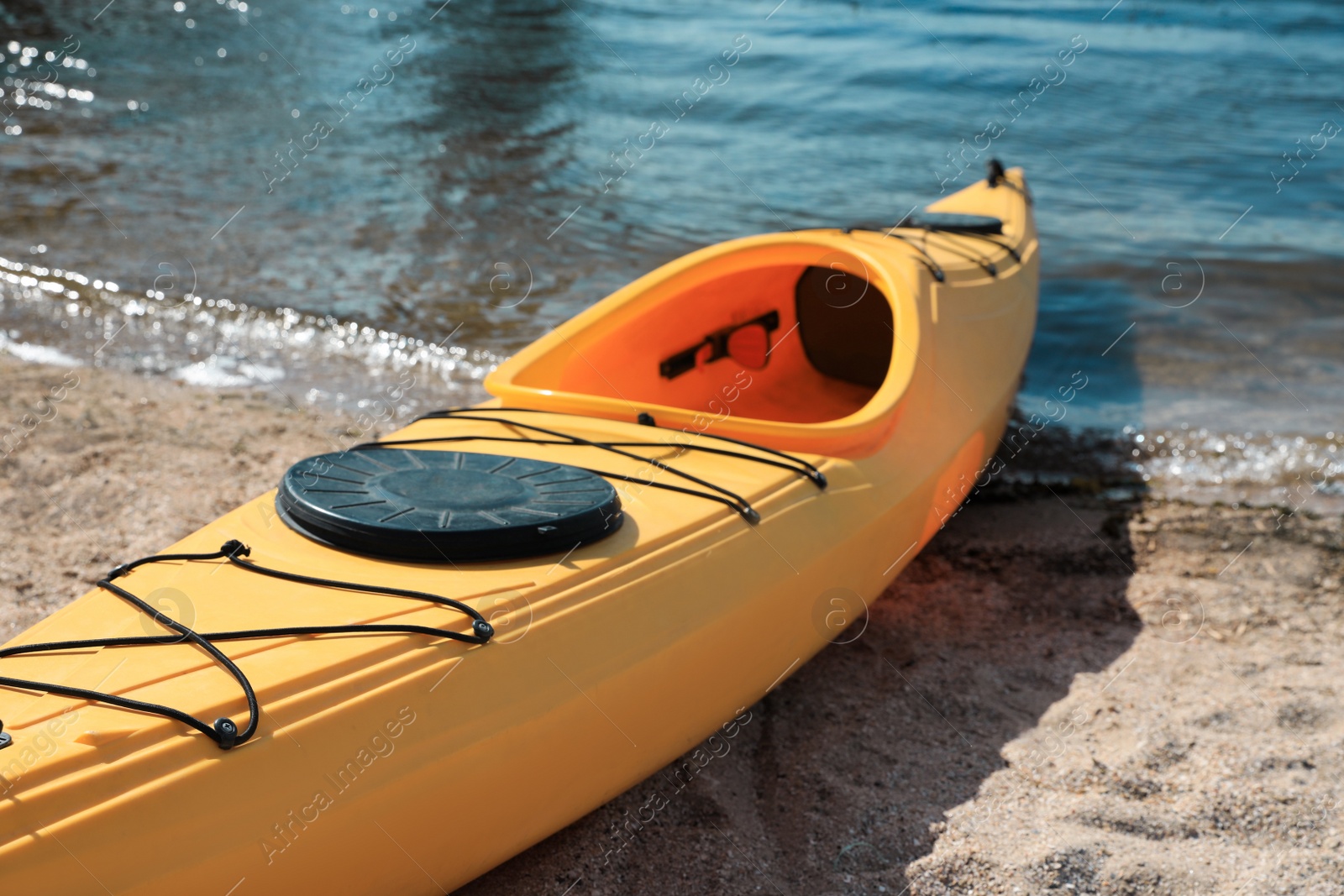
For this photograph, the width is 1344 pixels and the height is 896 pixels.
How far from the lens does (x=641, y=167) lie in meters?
8.38

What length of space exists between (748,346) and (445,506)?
2.04 metres

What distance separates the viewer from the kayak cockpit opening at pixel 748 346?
3.51 metres

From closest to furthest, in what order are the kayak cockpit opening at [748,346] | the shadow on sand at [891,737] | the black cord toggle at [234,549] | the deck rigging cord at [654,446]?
the black cord toggle at [234,549], the shadow on sand at [891,737], the deck rigging cord at [654,446], the kayak cockpit opening at [748,346]

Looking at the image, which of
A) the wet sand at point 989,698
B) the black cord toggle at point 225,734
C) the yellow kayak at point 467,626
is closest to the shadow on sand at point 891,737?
the wet sand at point 989,698

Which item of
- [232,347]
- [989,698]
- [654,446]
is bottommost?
[989,698]

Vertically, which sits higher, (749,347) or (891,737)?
(749,347)

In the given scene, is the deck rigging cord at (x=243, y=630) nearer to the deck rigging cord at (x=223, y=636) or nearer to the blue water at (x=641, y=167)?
the deck rigging cord at (x=223, y=636)

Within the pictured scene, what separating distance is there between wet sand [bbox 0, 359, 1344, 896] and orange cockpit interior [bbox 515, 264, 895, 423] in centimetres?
80

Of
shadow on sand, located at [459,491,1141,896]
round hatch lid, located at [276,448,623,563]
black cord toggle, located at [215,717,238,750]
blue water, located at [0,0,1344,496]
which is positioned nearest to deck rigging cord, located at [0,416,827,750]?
black cord toggle, located at [215,717,238,750]

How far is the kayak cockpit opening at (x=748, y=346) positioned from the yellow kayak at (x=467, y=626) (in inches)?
1.5

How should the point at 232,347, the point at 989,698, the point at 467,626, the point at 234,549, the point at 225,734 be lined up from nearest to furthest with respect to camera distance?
1. the point at 225,734
2. the point at 467,626
3. the point at 234,549
4. the point at 989,698
5. the point at 232,347

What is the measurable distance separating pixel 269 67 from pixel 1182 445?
9887mm

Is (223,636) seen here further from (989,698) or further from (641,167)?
(641,167)

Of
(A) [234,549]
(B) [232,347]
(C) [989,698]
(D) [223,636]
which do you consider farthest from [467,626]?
(B) [232,347]
